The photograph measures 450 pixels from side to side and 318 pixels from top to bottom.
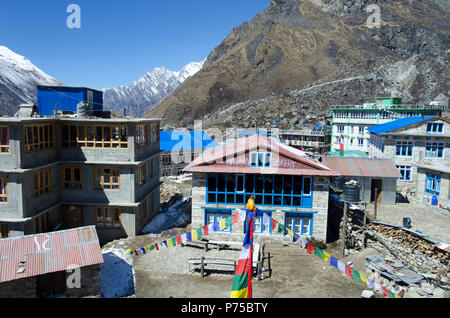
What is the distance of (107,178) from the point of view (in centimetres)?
2252

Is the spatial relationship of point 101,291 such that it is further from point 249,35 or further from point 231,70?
point 249,35

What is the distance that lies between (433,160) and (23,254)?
34.6m

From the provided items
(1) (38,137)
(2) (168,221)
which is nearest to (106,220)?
(2) (168,221)

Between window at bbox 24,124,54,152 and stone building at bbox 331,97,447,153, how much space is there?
139 ft

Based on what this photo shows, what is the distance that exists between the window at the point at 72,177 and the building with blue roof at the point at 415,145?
2862cm

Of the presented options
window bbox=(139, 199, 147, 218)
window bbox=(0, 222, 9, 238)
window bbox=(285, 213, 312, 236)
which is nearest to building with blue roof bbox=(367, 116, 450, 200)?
window bbox=(285, 213, 312, 236)

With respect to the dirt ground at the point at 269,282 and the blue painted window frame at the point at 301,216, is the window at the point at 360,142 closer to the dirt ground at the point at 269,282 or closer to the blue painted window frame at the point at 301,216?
the blue painted window frame at the point at 301,216

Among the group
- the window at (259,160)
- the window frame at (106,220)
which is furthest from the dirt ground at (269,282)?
the window at (259,160)

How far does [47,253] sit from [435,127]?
112 feet

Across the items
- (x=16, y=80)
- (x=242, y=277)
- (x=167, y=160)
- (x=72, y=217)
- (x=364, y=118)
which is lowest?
(x=72, y=217)

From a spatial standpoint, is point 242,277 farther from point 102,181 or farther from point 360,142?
point 360,142

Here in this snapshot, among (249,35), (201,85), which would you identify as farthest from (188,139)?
(249,35)

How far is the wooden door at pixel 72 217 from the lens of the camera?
22844mm

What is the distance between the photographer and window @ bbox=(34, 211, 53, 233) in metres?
20.4
